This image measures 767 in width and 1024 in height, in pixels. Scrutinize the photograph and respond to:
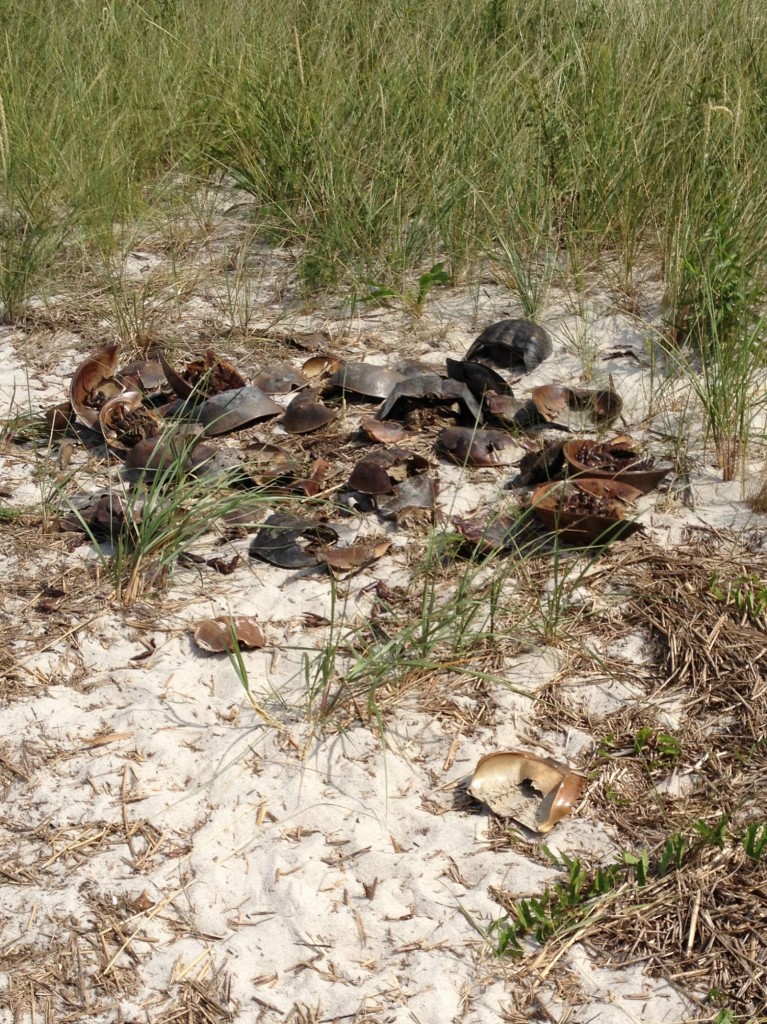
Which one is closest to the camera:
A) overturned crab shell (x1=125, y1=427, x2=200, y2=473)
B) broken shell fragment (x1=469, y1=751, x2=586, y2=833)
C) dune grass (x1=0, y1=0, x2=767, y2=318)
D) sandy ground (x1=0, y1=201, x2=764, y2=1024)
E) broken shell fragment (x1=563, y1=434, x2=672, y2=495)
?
sandy ground (x1=0, y1=201, x2=764, y2=1024)

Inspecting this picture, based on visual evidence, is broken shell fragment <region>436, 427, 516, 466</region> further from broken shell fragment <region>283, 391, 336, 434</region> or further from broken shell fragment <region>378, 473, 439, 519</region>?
broken shell fragment <region>283, 391, 336, 434</region>

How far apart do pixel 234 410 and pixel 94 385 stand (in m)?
0.58

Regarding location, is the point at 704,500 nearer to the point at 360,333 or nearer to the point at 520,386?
the point at 520,386

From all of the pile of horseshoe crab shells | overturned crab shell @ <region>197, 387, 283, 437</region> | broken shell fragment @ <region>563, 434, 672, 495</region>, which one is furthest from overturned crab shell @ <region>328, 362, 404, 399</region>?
broken shell fragment @ <region>563, 434, 672, 495</region>

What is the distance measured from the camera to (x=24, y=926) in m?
2.14

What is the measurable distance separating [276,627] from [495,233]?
2303 millimetres

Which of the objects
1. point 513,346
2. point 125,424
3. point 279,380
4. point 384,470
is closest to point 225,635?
point 384,470

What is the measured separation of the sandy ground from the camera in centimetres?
203

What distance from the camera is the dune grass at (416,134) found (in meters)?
4.34

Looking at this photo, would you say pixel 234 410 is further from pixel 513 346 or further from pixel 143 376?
pixel 513 346

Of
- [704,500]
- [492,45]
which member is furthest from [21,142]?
[704,500]

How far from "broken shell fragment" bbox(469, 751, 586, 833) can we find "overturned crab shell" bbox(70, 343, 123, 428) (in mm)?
1962

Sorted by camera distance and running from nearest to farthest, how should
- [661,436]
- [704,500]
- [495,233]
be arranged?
1. [704,500]
2. [661,436]
3. [495,233]

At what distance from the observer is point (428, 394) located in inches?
141
